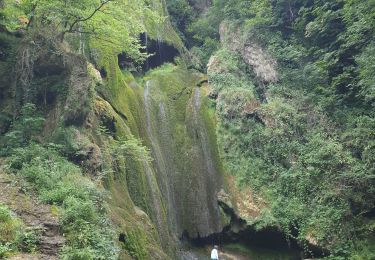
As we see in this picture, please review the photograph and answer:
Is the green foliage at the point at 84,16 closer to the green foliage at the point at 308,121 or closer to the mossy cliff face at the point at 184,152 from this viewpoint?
the mossy cliff face at the point at 184,152

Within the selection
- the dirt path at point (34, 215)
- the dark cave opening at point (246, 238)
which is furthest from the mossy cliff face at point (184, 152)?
the dirt path at point (34, 215)

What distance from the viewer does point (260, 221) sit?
16.0 meters

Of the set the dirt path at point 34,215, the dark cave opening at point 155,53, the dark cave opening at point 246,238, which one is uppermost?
the dark cave opening at point 155,53

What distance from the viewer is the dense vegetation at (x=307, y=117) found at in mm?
15133

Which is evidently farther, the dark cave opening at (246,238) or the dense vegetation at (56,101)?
the dark cave opening at (246,238)

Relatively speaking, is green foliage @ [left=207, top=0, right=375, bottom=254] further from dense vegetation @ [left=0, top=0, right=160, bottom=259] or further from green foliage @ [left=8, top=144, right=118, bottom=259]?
green foliage @ [left=8, top=144, right=118, bottom=259]

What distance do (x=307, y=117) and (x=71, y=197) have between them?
1362 centimetres

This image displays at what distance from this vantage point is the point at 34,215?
867 cm

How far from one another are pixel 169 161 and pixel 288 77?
28.8 ft

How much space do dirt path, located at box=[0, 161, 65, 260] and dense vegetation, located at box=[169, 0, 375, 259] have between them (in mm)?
9776

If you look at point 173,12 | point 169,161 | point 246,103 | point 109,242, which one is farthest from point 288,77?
point 109,242

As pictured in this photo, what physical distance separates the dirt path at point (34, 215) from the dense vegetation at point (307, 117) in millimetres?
9776

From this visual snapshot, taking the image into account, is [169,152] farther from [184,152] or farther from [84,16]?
[84,16]

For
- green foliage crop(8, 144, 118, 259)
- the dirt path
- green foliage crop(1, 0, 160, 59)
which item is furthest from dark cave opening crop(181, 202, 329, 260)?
the dirt path
